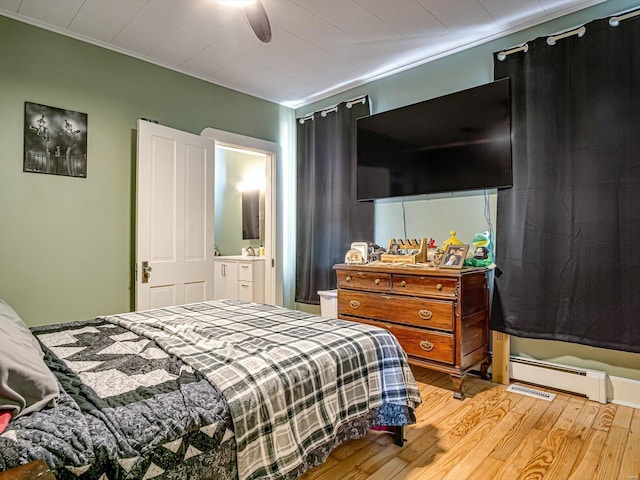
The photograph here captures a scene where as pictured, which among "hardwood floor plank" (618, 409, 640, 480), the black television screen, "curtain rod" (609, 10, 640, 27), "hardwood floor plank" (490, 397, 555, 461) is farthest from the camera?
the black television screen

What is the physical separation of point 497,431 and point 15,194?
3522mm

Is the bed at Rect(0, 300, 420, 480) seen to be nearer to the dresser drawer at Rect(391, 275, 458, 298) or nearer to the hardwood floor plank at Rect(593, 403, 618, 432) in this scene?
the dresser drawer at Rect(391, 275, 458, 298)

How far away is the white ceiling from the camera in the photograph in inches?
102

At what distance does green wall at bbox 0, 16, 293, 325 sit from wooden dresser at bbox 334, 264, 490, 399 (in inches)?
83.1

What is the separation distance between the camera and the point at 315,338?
1.64m

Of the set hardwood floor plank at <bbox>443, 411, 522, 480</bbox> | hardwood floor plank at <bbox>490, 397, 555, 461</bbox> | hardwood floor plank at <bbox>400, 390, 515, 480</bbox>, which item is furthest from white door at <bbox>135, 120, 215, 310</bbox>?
hardwood floor plank at <bbox>490, 397, 555, 461</bbox>

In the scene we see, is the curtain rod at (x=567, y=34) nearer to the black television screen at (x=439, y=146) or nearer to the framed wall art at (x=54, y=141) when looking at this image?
the black television screen at (x=439, y=146)

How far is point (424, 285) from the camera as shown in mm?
2707

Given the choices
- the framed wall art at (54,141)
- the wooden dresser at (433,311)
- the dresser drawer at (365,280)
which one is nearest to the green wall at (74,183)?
the framed wall art at (54,141)

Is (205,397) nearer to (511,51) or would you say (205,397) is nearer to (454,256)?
(454,256)

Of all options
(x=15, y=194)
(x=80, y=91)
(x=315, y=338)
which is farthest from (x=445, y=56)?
(x=15, y=194)

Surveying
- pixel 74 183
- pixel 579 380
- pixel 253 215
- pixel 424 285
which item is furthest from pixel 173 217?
pixel 579 380

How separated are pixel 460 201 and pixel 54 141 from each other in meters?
3.24

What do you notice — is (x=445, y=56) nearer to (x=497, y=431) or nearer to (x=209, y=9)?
(x=209, y=9)
